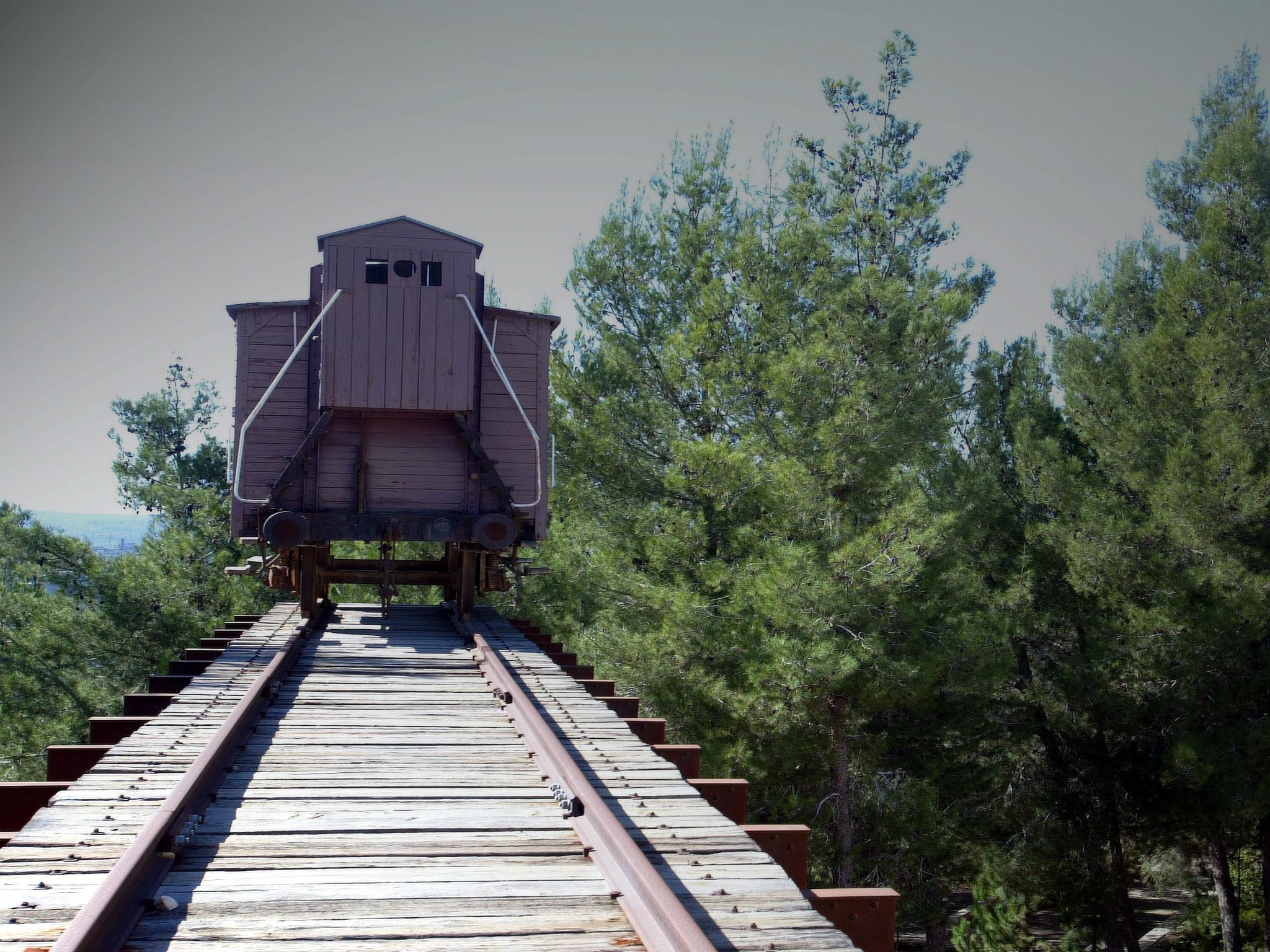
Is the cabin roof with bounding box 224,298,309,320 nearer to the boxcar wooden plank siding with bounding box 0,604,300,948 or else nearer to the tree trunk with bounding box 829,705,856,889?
the boxcar wooden plank siding with bounding box 0,604,300,948

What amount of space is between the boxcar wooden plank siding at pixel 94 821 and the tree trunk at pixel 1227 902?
1642 centimetres

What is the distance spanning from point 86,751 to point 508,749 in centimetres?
177

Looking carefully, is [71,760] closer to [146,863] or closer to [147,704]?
[147,704]

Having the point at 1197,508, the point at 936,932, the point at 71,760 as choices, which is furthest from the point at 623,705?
the point at 936,932

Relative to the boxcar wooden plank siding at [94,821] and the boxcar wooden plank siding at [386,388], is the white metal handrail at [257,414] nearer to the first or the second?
the boxcar wooden plank siding at [386,388]

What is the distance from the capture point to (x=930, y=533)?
12.1 meters

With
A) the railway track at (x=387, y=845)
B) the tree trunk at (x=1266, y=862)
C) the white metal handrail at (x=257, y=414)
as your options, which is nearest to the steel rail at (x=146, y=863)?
the railway track at (x=387, y=845)

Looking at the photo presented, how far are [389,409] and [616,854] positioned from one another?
698cm

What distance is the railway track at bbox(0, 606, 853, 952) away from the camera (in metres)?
2.69

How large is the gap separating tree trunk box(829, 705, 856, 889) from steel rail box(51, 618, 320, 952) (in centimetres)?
932

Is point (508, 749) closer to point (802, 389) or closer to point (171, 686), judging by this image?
point (171, 686)

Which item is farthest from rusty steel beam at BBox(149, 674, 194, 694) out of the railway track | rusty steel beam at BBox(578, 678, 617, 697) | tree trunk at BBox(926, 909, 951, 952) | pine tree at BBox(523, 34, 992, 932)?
tree trunk at BBox(926, 909, 951, 952)

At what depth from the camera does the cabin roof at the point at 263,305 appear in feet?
32.8

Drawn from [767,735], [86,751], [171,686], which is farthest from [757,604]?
[86,751]
